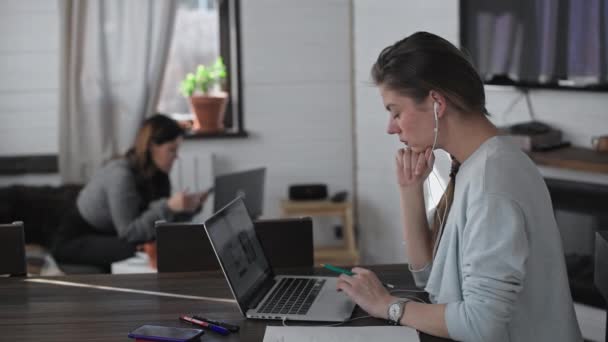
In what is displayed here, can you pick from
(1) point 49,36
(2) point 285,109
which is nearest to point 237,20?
(2) point 285,109

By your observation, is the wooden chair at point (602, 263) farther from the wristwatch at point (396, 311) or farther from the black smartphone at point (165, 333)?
the black smartphone at point (165, 333)

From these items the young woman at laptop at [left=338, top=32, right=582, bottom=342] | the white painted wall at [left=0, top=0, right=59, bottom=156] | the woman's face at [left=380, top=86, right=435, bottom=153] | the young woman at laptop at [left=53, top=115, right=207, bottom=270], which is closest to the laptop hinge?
the young woman at laptop at [left=338, top=32, right=582, bottom=342]

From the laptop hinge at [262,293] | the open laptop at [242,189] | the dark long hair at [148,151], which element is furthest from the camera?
the dark long hair at [148,151]

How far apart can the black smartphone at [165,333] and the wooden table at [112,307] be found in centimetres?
3

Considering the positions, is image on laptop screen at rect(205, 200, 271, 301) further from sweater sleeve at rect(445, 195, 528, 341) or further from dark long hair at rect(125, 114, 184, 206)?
dark long hair at rect(125, 114, 184, 206)

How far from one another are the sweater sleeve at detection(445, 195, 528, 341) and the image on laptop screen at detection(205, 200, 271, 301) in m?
0.52

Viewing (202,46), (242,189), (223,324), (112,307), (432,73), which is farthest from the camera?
(202,46)

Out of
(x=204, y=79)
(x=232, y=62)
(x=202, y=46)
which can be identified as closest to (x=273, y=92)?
(x=232, y=62)

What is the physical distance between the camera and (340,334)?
171 cm

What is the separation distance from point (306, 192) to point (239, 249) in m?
2.93

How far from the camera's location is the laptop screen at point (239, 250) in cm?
184

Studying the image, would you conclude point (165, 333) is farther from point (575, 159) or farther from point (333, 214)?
point (333, 214)

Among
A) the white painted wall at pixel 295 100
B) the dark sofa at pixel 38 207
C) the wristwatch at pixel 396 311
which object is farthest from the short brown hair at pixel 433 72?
the dark sofa at pixel 38 207

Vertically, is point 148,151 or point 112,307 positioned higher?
point 148,151
